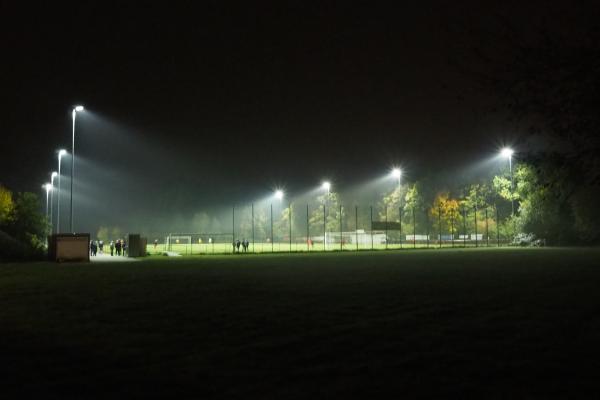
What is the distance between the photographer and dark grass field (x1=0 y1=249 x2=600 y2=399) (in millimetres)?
5996

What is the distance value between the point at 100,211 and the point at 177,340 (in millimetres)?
121181

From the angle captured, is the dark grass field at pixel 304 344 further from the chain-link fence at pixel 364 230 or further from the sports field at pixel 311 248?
the chain-link fence at pixel 364 230

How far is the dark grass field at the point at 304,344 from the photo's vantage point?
5996 mm

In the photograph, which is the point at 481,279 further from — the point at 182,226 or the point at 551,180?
the point at 182,226

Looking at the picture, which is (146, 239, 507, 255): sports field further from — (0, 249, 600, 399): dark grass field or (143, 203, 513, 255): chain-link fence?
(0, 249, 600, 399): dark grass field

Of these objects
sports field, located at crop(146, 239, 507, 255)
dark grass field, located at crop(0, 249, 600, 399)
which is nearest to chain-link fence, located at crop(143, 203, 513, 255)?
sports field, located at crop(146, 239, 507, 255)

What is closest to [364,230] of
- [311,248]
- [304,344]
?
[311,248]

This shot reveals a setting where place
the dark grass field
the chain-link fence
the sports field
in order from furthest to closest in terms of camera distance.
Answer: the chain-link fence → the sports field → the dark grass field

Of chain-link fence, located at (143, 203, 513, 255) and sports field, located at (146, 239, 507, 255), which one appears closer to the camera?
sports field, located at (146, 239, 507, 255)

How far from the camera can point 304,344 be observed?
821 centimetres

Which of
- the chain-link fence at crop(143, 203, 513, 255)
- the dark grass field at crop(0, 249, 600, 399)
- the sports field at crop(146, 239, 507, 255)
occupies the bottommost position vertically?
the dark grass field at crop(0, 249, 600, 399)

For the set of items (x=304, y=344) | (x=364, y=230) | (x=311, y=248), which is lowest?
(x=304, y=344)

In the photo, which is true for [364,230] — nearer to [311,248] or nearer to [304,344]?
[311,248]

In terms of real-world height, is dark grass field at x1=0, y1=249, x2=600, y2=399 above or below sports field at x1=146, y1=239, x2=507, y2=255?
below
